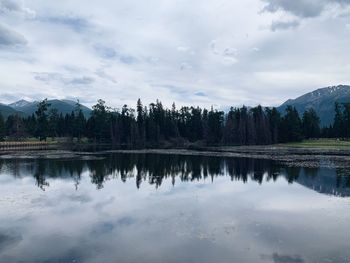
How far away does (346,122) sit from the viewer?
141m

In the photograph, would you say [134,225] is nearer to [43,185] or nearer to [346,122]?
[43,185]

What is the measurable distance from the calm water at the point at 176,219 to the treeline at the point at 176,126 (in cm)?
10806

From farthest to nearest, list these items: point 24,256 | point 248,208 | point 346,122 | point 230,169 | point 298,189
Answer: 1. point 346,122
2. point 230,169
3. point 298,189
4. point 248,208
5. point 24,256

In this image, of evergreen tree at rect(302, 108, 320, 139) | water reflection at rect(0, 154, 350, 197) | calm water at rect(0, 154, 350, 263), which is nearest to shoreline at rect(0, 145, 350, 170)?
water reflection at rect(0, 154, 350, 197)

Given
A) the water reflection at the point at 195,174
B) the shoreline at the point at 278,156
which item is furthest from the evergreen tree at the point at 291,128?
the water reflection at the point at 195,174

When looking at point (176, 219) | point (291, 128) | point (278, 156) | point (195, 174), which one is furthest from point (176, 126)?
point (176, 219)

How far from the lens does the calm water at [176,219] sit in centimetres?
1856

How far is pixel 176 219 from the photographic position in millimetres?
25469

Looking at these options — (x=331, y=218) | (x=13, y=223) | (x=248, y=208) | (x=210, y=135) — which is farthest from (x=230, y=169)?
(x=210, y=135)

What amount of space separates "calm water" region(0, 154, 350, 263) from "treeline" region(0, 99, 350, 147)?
10806cm

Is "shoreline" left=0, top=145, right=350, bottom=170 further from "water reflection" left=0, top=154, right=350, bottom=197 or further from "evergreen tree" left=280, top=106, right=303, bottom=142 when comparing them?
"evergreen tree" left=280, top=106, right=303, bottom=142

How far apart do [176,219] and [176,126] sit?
154m

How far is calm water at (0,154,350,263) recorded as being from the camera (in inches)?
731

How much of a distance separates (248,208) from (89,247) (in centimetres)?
1428
